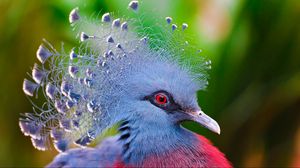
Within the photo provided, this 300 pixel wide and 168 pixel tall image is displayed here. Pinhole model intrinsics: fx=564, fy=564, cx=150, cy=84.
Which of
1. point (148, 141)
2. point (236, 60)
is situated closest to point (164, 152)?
point (148, 141)

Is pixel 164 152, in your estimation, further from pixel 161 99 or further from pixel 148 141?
pixel 161 99

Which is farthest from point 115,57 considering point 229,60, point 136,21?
point 229,60

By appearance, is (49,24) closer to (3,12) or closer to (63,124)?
(3,12)

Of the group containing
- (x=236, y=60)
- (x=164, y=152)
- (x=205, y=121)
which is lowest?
(x=164, y=152)

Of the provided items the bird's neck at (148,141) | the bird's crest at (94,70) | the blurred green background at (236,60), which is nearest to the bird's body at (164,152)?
the bird's neck at (148,141)

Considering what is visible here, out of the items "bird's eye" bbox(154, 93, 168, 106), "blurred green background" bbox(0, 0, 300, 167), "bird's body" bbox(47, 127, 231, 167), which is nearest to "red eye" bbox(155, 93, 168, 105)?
"bird's eye" bbox(154, 93, 168, 106)

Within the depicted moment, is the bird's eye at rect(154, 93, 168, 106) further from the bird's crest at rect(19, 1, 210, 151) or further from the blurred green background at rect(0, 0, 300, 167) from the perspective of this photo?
the blurred green background at rect(0, 0, 300, 167)
